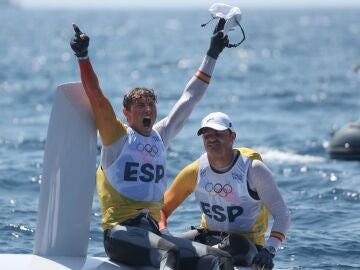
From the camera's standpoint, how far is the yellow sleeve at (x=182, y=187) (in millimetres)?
7602

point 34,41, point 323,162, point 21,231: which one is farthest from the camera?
point 34,41

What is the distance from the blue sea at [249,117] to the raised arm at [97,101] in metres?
2.07

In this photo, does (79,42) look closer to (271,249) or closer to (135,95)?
(135,95)

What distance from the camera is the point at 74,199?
290 inches

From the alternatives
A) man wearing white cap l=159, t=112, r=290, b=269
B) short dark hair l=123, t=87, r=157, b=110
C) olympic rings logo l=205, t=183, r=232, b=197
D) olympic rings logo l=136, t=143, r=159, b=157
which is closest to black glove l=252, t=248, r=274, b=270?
man wearing white cap l=159, t=112, r=290, b=269

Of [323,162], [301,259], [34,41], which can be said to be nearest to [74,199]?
[301,259]

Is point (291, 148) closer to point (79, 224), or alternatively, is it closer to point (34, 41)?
point (79, 224)

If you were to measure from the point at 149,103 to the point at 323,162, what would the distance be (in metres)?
8.59

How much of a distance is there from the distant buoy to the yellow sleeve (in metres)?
8.46

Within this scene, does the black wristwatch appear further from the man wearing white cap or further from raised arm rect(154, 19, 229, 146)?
raised arm rect(154, 19, 229, 146)

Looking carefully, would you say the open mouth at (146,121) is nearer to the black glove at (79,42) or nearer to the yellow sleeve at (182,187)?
the yellow sleeve at (182,187)

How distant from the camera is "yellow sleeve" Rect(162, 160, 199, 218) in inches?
299

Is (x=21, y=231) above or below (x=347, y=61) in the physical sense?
below

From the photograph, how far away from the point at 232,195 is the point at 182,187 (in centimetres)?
43
